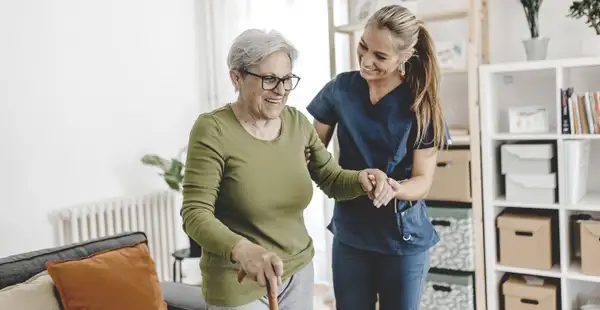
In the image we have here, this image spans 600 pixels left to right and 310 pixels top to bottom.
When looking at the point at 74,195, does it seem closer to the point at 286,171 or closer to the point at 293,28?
the point at 293,28

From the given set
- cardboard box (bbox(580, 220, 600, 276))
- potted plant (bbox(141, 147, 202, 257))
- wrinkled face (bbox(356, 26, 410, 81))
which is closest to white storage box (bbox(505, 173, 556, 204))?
cardboard box (bbox(580, 220, 600, 276))

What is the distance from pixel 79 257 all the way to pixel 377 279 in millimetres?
986

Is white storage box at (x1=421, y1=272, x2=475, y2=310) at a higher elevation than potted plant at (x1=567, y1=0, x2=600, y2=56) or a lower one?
lower

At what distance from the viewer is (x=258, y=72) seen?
4.25 feet

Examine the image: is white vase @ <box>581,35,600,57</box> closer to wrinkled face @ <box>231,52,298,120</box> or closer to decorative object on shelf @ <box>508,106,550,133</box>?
decorative object on shelf @ <box>508,106,550,133</box>

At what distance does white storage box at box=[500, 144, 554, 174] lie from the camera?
2732 mm

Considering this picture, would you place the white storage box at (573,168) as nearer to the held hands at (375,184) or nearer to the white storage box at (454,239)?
the white storage box at (454,239)

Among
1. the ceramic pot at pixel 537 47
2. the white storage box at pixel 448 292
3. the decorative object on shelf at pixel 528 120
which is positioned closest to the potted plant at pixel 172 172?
the white storage box at pixel 448 292

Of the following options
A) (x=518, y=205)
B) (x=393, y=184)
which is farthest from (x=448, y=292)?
(x=393, y=184)

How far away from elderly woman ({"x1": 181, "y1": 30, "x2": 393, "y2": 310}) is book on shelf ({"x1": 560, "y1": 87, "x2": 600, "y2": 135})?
172 cm

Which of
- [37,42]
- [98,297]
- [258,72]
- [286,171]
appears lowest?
[98,297]

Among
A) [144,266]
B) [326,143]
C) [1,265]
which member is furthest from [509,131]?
[1,265]

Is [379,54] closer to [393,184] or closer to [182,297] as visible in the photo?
[393,184]

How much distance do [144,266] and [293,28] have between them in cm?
212
